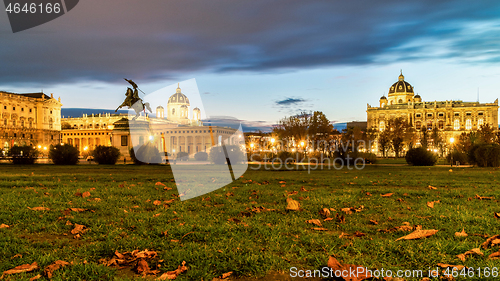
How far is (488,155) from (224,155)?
67.7 ft

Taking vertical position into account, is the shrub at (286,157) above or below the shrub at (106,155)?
below

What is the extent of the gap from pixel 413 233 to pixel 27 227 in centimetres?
519

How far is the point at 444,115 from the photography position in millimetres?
134875

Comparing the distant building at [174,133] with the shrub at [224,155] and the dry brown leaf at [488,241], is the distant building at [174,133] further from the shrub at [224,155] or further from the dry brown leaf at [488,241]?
the dry brown leaf at [488,241]

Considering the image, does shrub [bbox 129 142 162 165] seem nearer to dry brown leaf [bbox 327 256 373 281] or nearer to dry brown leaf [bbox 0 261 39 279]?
dry brown leaf [bbox 0 261 39 279]

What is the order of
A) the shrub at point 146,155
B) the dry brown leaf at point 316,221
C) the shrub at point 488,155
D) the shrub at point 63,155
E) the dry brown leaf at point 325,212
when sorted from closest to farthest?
the dry brown leaf at point 316,221 → the dry brown leaf at point 325,212 → the shrub at point 488,155 → the shrub at point 146,155 → the shrub at point 63,155

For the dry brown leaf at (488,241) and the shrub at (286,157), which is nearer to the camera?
the dry brown leaf at (488,241)

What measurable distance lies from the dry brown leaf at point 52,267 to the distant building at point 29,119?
4559 inches

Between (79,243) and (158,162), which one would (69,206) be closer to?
(79,243)

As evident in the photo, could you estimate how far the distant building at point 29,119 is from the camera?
104 metres

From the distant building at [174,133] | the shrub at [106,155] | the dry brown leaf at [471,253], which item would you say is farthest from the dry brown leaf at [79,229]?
the distant building at [174,133]

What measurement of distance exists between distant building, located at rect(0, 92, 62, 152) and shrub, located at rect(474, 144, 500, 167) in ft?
368

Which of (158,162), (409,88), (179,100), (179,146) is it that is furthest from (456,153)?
(409,88)

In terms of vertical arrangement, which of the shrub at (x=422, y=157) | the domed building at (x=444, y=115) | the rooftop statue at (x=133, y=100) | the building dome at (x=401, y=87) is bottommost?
the shrub at (x=422, y=157)
